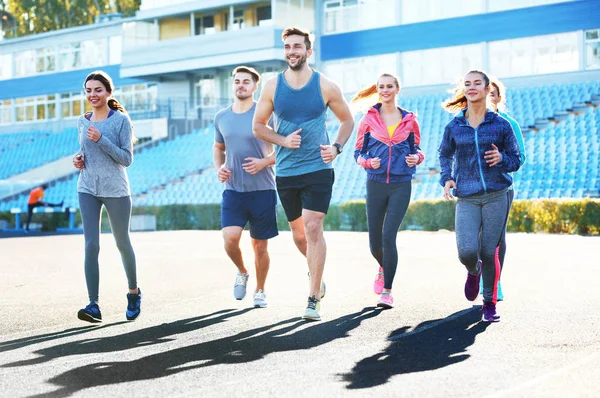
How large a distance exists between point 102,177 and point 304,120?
1696 millimetres

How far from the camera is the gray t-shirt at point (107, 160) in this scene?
348 inches

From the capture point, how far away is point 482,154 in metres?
8.40

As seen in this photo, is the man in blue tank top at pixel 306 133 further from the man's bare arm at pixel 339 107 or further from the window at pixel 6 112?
the window at pixel 6 112

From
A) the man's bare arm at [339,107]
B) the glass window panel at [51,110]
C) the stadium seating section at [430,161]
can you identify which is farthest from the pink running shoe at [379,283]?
the glass window panel at [51,110]

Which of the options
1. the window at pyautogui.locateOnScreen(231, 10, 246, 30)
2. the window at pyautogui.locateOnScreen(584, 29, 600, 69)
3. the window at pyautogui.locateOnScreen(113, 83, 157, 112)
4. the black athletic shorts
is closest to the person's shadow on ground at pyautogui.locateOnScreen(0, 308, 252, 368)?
the black athletic shorts

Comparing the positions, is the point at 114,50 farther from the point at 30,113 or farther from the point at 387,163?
the point at 387,163

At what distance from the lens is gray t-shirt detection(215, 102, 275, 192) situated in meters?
9.66

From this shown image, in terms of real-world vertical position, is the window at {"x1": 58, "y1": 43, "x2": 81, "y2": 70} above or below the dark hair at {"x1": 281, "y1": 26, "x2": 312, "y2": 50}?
above

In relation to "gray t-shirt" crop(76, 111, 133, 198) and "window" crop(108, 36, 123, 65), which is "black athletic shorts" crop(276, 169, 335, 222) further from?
"window" crop(108, 36, 123, 65)

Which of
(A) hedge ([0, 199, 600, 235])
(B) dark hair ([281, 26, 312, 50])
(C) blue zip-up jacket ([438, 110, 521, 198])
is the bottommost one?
(A) hedge ([0, 199, 600, 235])

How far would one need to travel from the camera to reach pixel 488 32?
40.8 meters

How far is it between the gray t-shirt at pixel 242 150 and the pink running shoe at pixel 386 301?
140 centimetres

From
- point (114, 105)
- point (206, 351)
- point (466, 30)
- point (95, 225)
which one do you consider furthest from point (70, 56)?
point (206, 351)

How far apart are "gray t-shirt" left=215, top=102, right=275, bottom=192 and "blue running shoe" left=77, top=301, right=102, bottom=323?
72.2 inches
